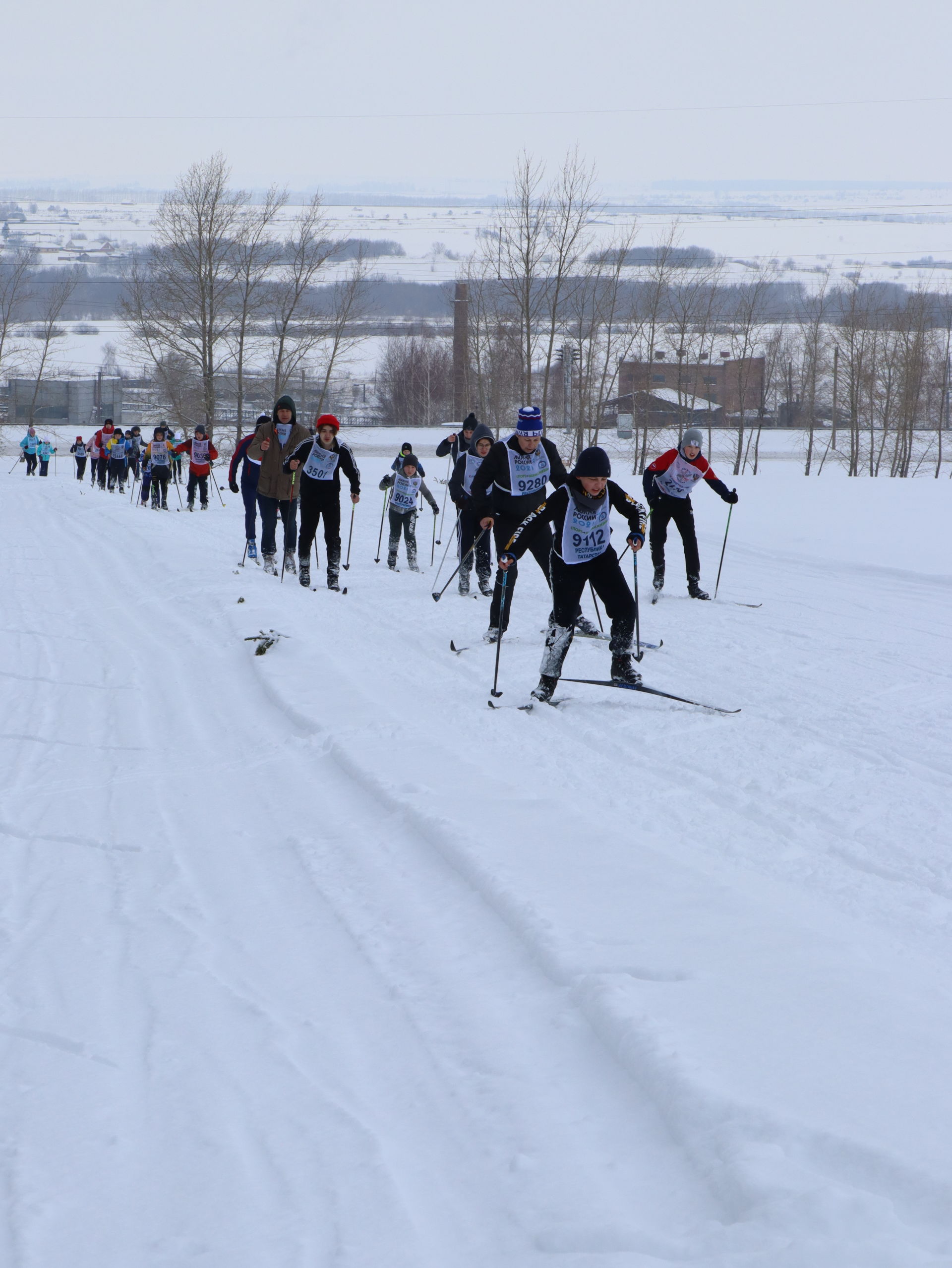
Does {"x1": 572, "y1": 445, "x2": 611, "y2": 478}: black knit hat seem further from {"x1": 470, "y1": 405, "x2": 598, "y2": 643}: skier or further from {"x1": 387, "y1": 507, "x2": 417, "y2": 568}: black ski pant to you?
{"x1": 387, "y1": 507, "x2": 417, "y2": 568}: black ski pant

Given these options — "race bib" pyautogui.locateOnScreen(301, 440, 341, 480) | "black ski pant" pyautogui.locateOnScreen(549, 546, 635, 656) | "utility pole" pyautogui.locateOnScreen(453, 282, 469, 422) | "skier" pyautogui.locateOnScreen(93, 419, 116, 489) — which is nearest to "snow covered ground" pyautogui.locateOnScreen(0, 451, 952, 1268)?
"black ski pant" pyautogui.locateOnScreen(549, 546, 635, 656)

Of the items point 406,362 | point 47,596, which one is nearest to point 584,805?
point 47,596

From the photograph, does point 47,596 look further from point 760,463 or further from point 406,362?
point 406,362

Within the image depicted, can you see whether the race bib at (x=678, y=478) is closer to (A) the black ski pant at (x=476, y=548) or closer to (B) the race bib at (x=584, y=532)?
(A) the black ski pant at (x=476, y=548)

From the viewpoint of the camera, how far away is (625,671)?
7.07 meters

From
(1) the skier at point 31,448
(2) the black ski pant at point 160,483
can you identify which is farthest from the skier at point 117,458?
(1) the skier at point 31,448

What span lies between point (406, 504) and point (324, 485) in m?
1.87

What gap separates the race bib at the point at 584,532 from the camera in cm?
657

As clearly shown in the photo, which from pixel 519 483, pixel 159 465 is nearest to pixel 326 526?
pixel 519 483

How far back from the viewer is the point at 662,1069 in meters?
2.77

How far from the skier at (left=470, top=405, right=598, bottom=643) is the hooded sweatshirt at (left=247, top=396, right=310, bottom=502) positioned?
10.7ft

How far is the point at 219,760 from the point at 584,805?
2.03 m

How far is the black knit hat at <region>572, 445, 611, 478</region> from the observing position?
21.1ft

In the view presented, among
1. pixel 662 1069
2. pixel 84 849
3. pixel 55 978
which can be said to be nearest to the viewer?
pixel 662 1069
